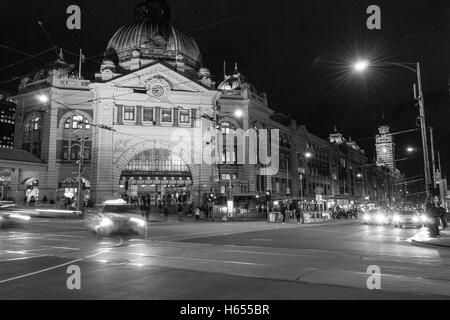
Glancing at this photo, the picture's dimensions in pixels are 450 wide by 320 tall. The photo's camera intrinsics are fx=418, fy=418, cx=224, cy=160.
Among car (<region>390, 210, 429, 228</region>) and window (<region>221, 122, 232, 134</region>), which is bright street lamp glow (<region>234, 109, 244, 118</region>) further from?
car (<region>390, 210, 429, 228</region>)

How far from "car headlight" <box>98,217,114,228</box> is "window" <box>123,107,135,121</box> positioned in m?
38.1

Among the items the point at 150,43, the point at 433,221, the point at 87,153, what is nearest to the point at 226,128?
the point at 150,43

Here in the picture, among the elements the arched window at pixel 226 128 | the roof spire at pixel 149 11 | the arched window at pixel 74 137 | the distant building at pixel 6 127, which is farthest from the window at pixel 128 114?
the distant building at pixel 6 127

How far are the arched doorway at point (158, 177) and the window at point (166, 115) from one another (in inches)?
160

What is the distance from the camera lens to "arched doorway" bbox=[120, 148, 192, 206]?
184ft

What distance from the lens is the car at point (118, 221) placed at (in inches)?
788

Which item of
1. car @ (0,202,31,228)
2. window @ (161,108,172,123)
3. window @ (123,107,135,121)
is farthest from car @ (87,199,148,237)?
window @ (161,108,172,123)

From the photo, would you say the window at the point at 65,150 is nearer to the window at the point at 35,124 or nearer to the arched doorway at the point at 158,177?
the window at the point at 35,124

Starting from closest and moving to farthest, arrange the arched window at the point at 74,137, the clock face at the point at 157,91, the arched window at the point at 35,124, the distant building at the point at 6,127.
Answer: the clock face at the point at 157,91
the arched window at the point at 74,137
the arched window at the point at 35,124
the distant building at the point at 6,127

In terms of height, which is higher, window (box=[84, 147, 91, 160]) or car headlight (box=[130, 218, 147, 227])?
window (box=[84, 147, 91, 160])

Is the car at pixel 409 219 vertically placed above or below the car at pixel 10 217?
below

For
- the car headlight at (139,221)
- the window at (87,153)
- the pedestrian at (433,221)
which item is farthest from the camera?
the window at (87,153)
